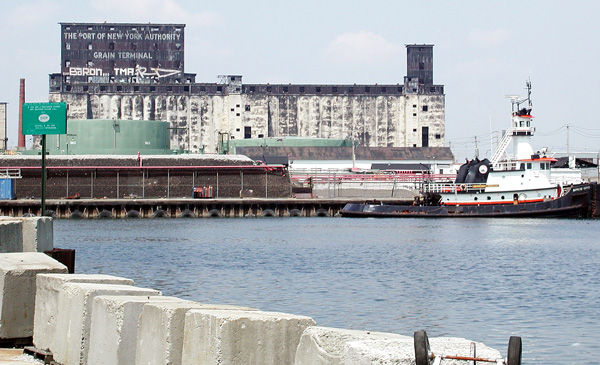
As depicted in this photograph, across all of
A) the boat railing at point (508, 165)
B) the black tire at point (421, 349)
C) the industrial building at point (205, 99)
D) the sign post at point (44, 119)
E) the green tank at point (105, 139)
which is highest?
the industrial building at point (205, 99)

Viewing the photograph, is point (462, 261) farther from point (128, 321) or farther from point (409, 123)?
point (409, 123)

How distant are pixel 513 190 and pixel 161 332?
58466 mm

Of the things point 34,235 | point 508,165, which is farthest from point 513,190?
point 34,235

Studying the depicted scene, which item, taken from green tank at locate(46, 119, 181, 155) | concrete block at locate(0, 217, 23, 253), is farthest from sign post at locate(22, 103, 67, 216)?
green tank at locate(46, 119, 181, 155)

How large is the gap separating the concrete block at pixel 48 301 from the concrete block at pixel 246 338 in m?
3.78

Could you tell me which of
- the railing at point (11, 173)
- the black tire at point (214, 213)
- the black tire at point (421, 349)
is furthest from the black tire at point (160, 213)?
the black tire at point (421, 349)

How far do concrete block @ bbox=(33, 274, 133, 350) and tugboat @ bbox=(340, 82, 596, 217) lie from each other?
54.8 m

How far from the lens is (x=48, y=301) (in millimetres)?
12031

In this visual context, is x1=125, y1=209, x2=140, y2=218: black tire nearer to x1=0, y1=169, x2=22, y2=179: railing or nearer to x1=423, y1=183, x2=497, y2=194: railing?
x1=0, y1=169, x2=22, y2=179: railing

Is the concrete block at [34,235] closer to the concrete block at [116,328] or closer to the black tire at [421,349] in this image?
the concrete block at [116,328]

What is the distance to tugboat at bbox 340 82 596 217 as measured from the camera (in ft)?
211

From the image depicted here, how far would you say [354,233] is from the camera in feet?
177

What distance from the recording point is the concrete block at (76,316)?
10.7 metres

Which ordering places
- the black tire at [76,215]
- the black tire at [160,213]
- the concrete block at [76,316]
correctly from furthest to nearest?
1. the black tire at [160,213]
2. the black tire at [76,215]
3. the concrete block at [76,316]
